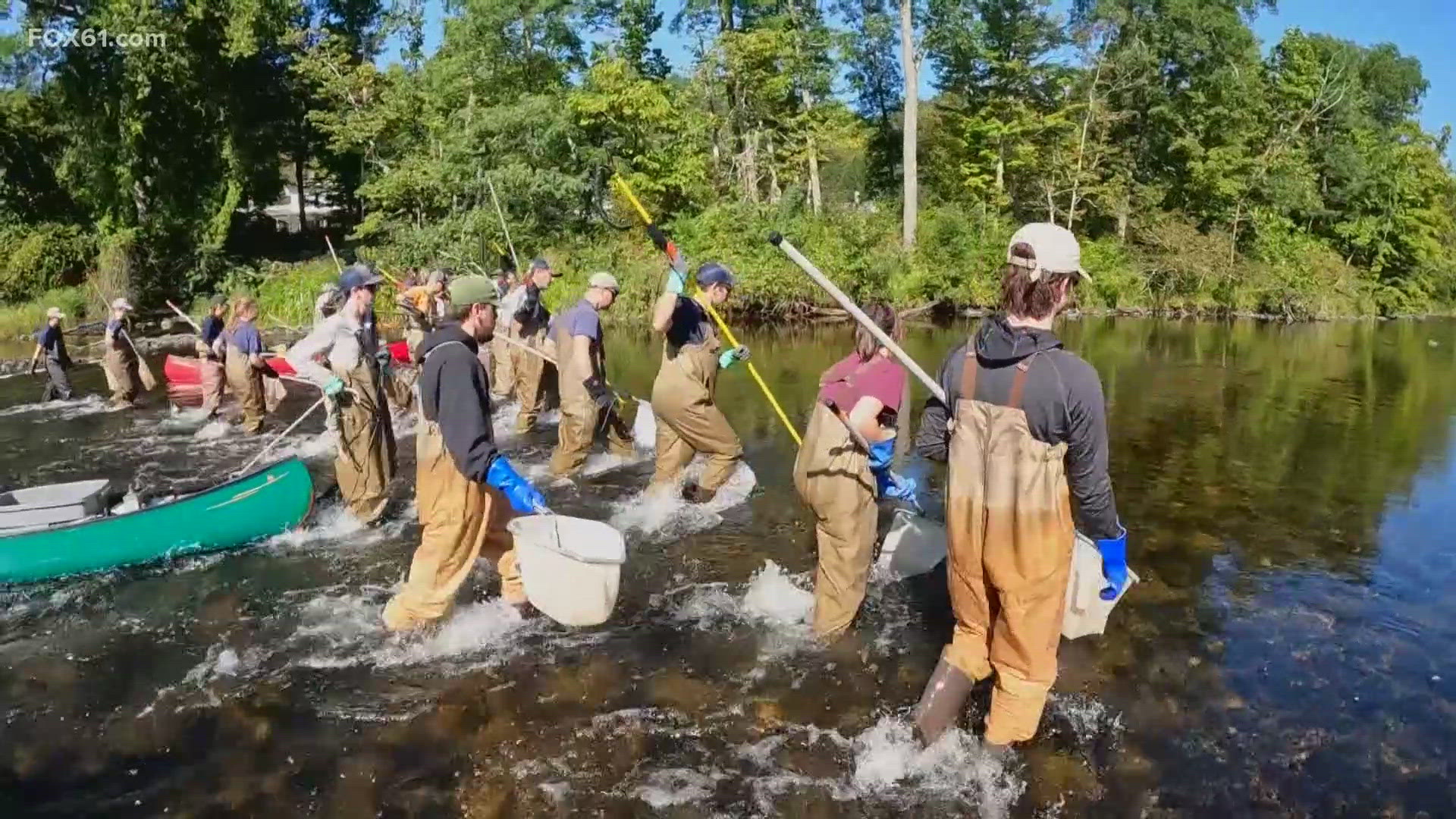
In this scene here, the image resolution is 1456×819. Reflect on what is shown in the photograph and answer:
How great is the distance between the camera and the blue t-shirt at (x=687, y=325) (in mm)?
8539

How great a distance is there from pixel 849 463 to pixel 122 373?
14382mm

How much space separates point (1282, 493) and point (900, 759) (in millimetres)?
7479

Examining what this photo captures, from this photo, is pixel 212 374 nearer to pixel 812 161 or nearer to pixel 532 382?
pixel 532 382

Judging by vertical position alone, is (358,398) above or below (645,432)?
above

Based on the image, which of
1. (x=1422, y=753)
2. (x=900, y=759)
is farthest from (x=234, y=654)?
(x=1422, y=753)

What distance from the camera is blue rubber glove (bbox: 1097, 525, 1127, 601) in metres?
4.33

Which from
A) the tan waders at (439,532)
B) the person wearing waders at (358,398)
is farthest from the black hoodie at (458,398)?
the person wearing waders at (358,398)

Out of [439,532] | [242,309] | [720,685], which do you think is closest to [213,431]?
[242,309]

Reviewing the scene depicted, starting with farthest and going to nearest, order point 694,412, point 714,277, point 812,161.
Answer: point 812,161 < point 694,412 < point 714,277

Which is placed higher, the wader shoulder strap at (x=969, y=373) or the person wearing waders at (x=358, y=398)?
the wader shoulder strap at (x=969, y=373)

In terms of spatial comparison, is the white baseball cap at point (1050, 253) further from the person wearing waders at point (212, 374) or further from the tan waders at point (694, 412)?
the person wearing waders at point (212, 374)

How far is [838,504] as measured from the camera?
5773 millimetres

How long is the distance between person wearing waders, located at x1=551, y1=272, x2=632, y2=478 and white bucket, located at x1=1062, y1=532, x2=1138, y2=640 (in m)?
5.88

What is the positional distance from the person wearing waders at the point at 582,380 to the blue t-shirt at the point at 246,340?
17.2 feet
